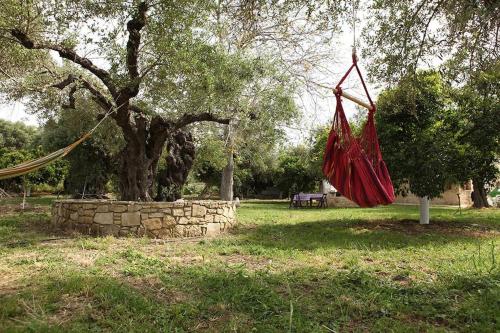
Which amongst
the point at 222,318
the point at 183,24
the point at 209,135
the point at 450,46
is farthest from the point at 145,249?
the point at 209,135

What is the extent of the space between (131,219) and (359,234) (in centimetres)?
440

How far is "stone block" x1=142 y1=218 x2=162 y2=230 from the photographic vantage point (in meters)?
7.64

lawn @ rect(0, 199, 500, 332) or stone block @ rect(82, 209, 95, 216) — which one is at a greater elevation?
stone block @ rect(82, 209, 95, 216)

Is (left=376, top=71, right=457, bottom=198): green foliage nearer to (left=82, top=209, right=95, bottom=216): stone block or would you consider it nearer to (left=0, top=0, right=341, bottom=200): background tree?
(left=0, top=0, right=341, bottom=200): background tree

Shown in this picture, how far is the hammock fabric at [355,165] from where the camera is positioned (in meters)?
5.02

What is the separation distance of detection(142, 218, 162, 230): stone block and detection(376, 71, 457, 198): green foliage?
16.6 ft

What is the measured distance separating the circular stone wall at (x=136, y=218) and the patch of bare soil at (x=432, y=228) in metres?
3.65

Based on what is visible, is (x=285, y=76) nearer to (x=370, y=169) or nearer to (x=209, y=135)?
(x=209, y=135)

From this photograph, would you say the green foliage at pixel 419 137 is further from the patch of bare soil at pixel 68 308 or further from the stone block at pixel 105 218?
the patch of bare soil at pixel 68 308

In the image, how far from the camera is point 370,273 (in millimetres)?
4953

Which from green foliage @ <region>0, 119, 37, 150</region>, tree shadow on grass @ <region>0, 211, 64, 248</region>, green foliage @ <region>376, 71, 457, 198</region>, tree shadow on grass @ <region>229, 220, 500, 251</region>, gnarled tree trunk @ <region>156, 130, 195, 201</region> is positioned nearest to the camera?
tree shadow on grass @ <region>0, 211, 64, 248</region>

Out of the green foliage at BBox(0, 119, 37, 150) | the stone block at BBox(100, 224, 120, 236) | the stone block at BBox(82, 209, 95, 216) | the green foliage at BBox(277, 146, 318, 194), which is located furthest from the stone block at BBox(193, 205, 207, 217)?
the green foliage at BBox(0, 119, 37, 150)

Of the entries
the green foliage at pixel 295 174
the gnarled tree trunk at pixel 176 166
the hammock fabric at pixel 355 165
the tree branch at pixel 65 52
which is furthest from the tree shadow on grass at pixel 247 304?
the green foliage at pixel 295 174

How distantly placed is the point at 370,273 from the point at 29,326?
3564mm
